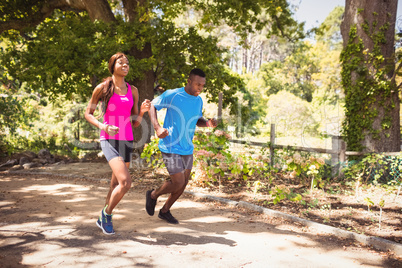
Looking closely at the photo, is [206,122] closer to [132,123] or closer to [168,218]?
[132,123]

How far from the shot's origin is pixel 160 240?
13.6ft

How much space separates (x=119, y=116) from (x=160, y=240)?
1617 millimetres

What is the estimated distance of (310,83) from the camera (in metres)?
36.8

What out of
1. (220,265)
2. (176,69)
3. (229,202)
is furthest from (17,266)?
(176,69)

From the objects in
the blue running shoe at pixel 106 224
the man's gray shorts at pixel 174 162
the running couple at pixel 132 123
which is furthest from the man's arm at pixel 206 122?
the blue running shoe at pixel 106 224

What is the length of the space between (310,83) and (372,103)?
1135 inches

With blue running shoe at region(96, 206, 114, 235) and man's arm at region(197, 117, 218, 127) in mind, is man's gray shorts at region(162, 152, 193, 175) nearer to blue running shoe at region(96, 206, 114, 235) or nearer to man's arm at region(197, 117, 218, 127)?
man's arm at region(197, 117, 218, 127)

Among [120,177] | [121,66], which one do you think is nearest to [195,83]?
[121,66]

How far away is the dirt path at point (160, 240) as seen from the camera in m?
3.53

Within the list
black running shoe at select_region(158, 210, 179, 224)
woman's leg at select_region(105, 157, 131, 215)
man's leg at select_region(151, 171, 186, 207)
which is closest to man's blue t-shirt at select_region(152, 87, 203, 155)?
man's leg at select_region(151, 171, 186, 207)

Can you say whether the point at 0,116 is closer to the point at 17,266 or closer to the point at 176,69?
the point at 176,69

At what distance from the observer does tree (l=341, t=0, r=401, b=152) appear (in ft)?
30.0

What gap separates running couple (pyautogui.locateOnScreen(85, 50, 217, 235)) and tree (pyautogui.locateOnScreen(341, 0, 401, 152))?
645 cm

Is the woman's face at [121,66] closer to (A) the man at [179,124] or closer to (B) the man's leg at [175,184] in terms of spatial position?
(A) the man at [179,124]
